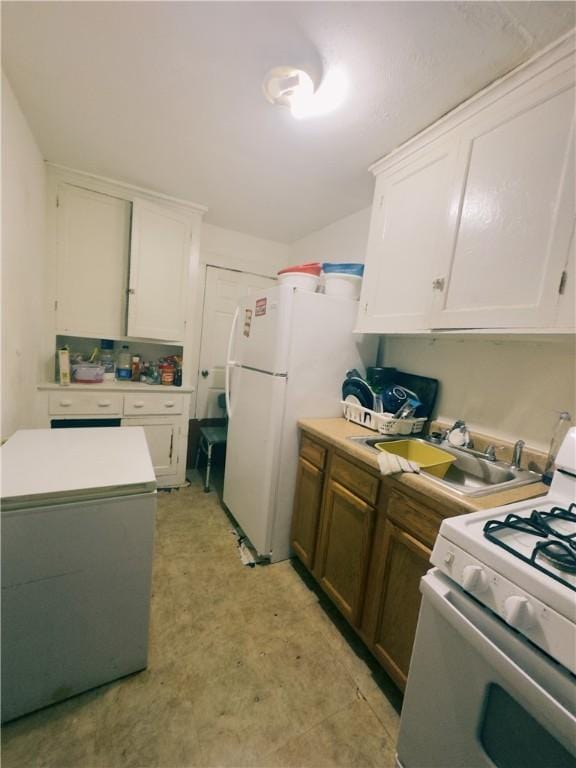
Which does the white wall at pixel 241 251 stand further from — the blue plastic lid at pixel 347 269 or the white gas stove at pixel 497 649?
the white gas stove at pixel 497 649

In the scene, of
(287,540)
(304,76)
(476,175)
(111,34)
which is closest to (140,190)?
(111,34)

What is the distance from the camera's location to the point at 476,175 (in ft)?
4.14

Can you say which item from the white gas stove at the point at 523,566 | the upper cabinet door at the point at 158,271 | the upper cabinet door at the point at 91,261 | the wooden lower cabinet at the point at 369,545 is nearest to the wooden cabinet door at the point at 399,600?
the wooden lower cabinet at the point at 369,545

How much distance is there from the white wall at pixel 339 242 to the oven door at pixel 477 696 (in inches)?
88.5

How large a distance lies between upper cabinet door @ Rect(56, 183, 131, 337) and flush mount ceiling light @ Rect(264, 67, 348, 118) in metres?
1.71

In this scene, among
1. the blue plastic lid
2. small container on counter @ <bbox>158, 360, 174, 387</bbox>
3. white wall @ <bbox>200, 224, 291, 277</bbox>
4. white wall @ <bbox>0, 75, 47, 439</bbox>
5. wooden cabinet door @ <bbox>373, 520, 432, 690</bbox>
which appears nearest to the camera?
wooden cabinet door @ <bbox>373, 520, 432, 690</bbox>

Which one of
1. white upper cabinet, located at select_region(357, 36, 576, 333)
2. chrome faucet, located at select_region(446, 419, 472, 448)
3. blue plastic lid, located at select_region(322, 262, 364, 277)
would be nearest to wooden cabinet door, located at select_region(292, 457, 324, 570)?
chrome faucet, located at select_region(446, 419, 472, 448)

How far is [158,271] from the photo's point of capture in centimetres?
251

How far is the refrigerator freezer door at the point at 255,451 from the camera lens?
1809 millimetres

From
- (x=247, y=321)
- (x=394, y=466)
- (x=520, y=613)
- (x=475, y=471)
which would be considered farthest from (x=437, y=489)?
(x=247, y=321)

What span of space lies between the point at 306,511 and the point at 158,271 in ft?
7.03

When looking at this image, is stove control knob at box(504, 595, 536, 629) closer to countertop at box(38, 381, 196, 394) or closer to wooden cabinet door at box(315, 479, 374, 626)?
wooden cabinet door at box(315, 479, 374, 626)

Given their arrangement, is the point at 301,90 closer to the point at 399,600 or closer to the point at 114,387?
the point at 399,600

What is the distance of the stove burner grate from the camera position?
0.65 m
